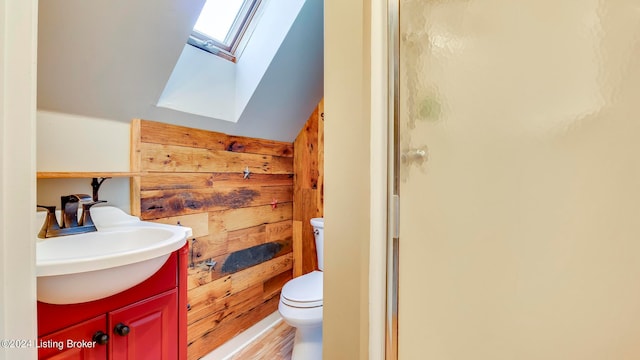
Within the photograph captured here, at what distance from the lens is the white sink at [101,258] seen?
69 centimetres

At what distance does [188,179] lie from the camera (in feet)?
4.86

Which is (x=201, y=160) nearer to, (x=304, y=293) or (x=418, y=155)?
(x=304, y=293)

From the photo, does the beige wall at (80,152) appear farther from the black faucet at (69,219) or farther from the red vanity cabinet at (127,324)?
the red vanity cabinet at (127,324)

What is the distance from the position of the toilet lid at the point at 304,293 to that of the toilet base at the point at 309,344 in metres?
0.15

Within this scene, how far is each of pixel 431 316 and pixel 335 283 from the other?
31 cm

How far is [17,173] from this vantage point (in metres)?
0.52

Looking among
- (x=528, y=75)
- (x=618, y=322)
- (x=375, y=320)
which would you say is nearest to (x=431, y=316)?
(x=375, y=320)

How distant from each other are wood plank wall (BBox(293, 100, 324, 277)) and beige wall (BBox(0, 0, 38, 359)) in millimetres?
1713

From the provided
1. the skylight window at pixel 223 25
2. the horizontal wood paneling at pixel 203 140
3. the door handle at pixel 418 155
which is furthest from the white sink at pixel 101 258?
the skylight window at pixel 223 25

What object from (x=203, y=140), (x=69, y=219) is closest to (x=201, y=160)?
(x=203, y=140)

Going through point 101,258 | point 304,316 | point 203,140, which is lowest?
point 304,316

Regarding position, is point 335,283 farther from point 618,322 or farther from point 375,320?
point 618,322

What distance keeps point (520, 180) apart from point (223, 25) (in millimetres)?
1648

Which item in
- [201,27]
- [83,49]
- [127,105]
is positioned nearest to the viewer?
[83,49]
